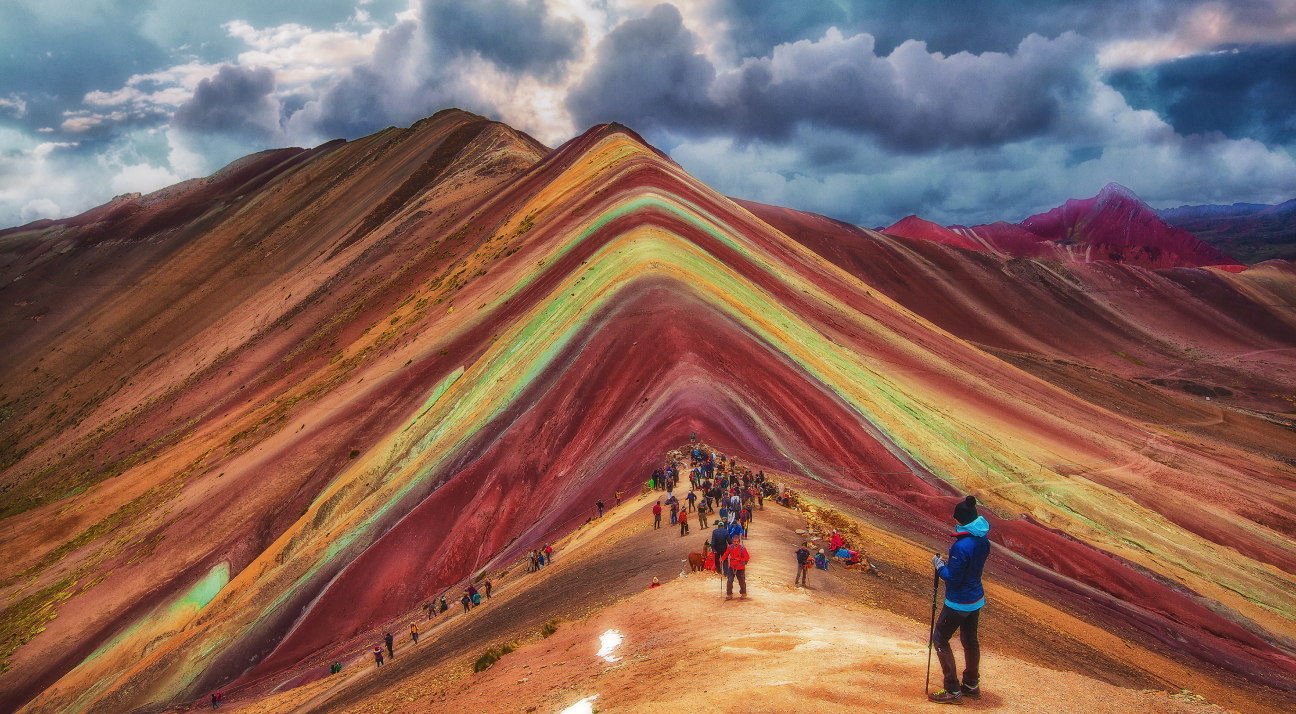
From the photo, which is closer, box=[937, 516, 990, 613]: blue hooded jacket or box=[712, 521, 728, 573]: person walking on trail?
box=[937, 516, 990, 613]: blue hooded jacket

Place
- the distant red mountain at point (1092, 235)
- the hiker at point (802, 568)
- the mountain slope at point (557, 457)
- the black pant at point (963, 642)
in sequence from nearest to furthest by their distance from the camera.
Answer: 1. the black pant at point (963, 642)
2. the hiker at point (802, 568)
3. the mountain slope at point (557, 457)
4. the distant red mountain at point (1092, 235)

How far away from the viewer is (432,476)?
111 ft

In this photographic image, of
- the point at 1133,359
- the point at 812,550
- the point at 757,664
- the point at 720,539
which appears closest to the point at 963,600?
the point at 757,664

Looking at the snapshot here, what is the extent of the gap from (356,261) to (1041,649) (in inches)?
3228

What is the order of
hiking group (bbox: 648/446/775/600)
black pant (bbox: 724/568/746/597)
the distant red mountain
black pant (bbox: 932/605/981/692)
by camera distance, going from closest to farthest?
black pant (bbox: 932/605/981/692) → black pant (bbox: 724/568/746/597) → hiking group (bbox: 648/446/775/600) → the distant red mountain

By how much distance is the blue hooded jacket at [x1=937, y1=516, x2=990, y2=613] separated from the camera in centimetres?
768

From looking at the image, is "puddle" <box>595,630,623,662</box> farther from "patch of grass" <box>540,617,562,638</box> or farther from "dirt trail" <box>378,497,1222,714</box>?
"patch of grass" <box>540,617,562,638</box>

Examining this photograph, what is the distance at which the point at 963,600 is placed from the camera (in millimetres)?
7770

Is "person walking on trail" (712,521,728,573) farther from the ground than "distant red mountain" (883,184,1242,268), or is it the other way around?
"distant red mountain" (883,184,1242,268)

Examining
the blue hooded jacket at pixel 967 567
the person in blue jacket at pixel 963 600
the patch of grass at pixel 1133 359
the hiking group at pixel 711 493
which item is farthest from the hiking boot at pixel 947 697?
the patch of grass at pixel 1133 359

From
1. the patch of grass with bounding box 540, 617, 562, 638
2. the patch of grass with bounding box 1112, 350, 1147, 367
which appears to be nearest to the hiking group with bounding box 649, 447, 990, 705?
the patch of grass with bounding box 540, 617, 562, 638

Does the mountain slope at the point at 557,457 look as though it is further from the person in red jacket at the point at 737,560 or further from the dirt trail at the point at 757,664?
the person in red jacket at the point at 737,560

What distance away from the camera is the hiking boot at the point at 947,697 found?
7.84 metres

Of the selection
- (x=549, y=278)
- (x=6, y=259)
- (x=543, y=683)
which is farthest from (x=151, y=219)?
(x=543, y=683)
